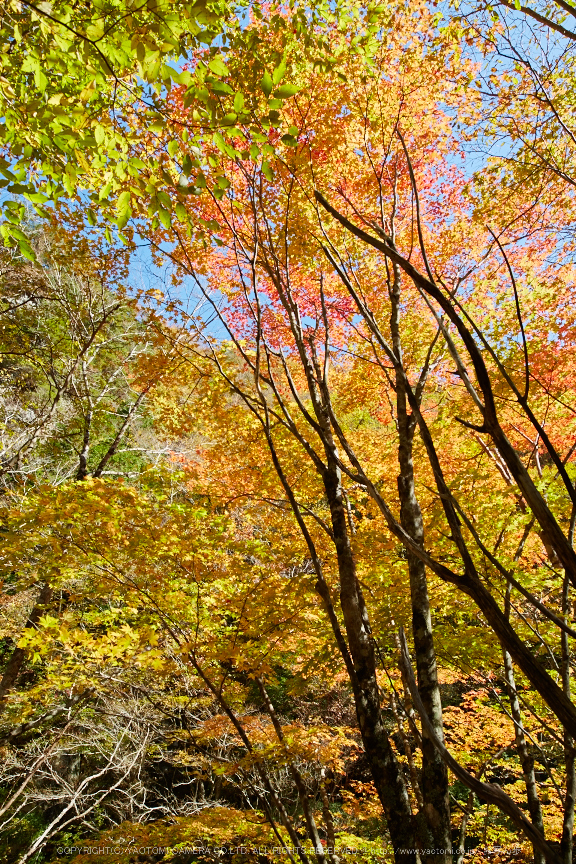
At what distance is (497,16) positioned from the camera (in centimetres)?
340

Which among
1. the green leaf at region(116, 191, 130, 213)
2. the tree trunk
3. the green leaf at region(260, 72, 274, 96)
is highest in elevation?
the green leaf at region(260, 72, 274, 96)

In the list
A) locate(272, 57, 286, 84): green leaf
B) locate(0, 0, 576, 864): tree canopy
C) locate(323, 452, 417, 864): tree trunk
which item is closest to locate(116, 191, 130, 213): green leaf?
locate(0, 0, 576, 864): tree canopy

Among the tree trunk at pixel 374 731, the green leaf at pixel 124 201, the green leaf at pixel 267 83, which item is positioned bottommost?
the tree trunk at pixel 374 731

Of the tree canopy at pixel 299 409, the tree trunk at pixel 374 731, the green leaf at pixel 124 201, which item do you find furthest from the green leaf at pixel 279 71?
the tree trunk at pixel 374 731

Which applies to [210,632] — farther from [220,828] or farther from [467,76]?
[467,76]

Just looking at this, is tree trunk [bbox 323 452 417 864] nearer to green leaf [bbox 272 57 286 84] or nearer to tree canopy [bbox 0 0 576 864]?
tree canopy [bbox 0 0 576 864]

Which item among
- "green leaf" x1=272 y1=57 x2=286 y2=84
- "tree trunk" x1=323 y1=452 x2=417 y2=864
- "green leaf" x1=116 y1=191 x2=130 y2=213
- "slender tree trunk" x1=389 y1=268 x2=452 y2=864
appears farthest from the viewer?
"tree trunk" x1=323 y1=452 x2=417 y2=864

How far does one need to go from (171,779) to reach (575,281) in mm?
12687

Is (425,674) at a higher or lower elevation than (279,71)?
lower

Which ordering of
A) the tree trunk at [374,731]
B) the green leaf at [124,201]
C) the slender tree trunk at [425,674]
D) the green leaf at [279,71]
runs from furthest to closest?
1. the tree trunk at [374,731]
2. the slender tree trunk at [425,674]
3. the green leaf at [124,201]
4. the green leaf at [279,71]

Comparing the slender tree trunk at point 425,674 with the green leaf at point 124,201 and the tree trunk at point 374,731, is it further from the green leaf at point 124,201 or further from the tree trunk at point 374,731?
the green leaf at point 124,201

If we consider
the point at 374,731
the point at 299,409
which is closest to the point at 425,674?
the point at 374,731

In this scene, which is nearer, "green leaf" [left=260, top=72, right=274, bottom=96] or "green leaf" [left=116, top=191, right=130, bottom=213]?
"green leaf" [left=260, top=72, right=274, bottom=96]

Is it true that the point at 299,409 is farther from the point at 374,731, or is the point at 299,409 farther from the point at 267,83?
the point at 267,83
